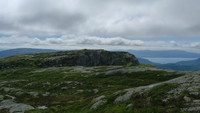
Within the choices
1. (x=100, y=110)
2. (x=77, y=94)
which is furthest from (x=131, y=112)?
(x=77, y=94)

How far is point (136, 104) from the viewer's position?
34.8 meters

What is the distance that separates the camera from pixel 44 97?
80.9 metres

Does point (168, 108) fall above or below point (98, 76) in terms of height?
above

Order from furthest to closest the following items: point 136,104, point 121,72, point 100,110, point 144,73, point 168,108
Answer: point 121,72 → point 144,73 → point 100,110 → point 136,104 → point 168,108

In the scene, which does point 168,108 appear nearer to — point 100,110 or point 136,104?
point 136,104

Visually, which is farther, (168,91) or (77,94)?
(77,94)

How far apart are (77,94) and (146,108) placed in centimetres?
→ 5477

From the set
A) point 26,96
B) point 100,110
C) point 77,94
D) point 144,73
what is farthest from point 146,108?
point 144,73

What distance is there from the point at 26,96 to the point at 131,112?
225 feet

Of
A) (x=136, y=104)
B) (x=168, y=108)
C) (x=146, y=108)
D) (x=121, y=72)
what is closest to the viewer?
(x=168, y=108)

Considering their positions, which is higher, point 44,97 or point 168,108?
point 168,108

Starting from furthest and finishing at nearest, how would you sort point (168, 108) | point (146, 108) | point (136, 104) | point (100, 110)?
point (100, 110), point (136, 104), point (146, 108), point (168, 108)

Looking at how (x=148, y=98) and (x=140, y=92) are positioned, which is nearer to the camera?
(x=148, y=98)

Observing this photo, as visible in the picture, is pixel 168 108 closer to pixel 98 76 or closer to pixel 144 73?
pixel 144 73
